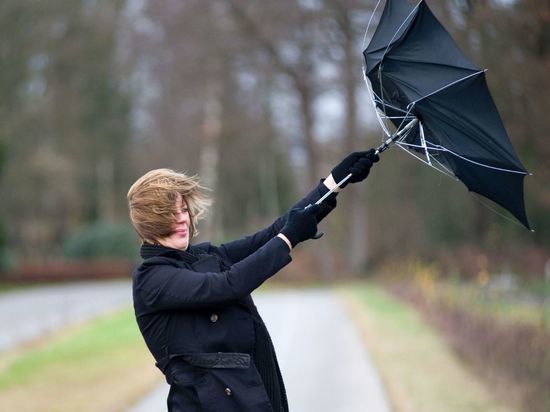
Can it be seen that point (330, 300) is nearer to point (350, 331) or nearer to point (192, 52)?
point (350, 331)

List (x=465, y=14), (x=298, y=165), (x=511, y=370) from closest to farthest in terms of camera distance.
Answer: (x=511, y=370)
(x=465, y=14)
(x=298, y=165)

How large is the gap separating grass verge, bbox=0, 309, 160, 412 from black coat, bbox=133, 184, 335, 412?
20.8 feet

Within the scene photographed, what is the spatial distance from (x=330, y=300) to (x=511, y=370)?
18451 mm

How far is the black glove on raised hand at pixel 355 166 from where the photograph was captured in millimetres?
4109

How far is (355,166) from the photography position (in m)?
4.11

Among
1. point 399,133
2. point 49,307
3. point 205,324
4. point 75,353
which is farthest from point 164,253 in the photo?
point 49,307

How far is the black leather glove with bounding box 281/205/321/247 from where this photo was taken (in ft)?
12.3

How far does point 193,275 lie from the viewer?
12.3 feet

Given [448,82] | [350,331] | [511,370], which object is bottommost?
[511,370]

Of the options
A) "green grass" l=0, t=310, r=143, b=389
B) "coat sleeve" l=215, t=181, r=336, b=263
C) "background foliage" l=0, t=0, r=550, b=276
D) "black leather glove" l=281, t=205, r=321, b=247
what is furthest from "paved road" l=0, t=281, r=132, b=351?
"black leather glove" l=281, t=205, r=321, b=247

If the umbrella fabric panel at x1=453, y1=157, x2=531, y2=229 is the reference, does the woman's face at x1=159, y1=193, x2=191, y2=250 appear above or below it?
above

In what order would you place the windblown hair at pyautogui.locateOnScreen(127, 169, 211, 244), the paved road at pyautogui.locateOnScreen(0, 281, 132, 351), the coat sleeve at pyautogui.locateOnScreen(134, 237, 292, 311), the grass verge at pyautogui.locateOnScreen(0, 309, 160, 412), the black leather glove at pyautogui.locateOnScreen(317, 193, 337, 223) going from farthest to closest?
1. the paved road at pyautogui.locateOnScreen(0, 281, 132, 351)
2. the grass verge at pyautogui.locateOnScreen(0, 309, 160, 412)
3. the black leather glove at pyautogui.locateOnScreen(317, 193, 337, 223)
4. the windblown hair at pyautogui.locateOnScreen(127, 169, 211, 244)
5. the coat sleeve at pyautogui.locateOnScreen(134, 237, 292, 311)

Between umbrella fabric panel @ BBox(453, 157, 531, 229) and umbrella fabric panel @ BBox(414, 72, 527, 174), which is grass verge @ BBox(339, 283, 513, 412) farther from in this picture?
umbrella fabric panel @ BBox(414, 72, 527, 174)

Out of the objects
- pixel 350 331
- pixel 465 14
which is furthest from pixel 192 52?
pixel 465 14
